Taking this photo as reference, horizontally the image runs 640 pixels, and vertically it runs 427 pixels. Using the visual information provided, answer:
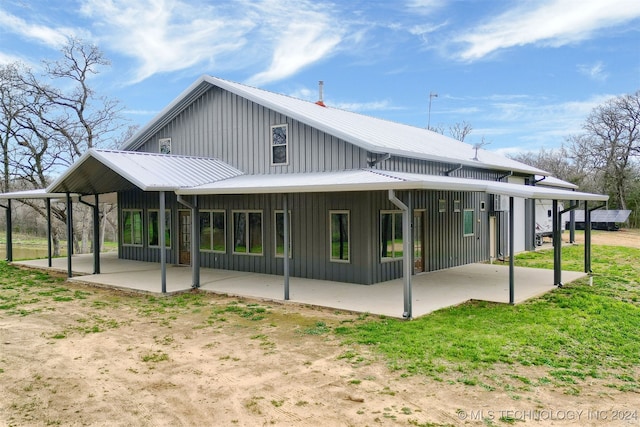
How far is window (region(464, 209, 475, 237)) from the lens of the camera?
14.9 meters

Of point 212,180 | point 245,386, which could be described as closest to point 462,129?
point 212,180

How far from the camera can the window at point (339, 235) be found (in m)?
11.2

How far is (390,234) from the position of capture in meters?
11.3

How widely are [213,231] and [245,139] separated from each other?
286 cm

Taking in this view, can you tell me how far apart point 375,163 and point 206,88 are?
6226mm

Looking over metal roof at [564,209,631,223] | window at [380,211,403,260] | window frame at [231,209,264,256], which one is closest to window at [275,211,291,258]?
window frame at [231,209,264,256]

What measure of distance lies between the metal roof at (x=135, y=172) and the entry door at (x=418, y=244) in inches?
204

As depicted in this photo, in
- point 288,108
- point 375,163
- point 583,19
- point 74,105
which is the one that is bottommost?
point 375,163

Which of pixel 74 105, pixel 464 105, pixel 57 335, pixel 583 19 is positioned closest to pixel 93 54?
pixel 74 105

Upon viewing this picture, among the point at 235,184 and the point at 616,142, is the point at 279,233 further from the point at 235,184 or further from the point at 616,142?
the point at 616,142

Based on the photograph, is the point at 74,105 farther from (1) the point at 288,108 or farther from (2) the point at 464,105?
(2) the point at 464,105

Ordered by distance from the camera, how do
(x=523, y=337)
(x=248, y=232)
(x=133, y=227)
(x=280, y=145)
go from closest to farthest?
(x=523, y=337) < (x=280, y=145) < (x=248, y=232) < (x=133, y=227)

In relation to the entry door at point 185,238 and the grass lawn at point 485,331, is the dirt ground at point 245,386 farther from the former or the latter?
the entry door at point 185,238

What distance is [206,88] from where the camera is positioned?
46.7ft
